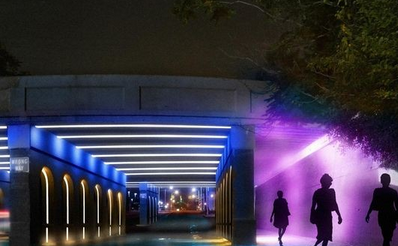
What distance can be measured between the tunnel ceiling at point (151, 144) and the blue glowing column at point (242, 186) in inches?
41.2

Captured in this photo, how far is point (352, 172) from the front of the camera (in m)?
17.7

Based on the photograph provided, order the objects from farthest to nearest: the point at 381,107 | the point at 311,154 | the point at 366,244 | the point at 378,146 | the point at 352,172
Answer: the point at 311,154 → the point at 352,172 → the point at 366,244 → the point at 378,146 → the point at 381,107

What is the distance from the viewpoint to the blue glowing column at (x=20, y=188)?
19.1 m

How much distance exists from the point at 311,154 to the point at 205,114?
18.3ft

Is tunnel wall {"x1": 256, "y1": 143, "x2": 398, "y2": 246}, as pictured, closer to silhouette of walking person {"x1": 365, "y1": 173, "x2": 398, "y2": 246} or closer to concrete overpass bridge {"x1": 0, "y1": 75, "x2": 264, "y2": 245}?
silhouette of walking person {"x1": 365, "y1": 173, "x2": 398, "y2": 246}

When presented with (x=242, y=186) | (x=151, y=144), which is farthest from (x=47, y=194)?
(x=242, y=186)

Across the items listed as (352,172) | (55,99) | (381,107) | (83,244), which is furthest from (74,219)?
(381,107)

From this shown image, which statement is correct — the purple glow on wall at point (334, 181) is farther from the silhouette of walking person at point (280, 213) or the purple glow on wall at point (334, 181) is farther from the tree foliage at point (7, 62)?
the tree foliage at point (7, 62)

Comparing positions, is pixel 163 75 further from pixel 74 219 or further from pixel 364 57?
pixel 364 57

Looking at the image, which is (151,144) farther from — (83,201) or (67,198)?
(83,201)

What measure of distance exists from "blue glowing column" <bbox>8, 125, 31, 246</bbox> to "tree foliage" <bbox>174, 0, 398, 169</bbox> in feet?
29.3

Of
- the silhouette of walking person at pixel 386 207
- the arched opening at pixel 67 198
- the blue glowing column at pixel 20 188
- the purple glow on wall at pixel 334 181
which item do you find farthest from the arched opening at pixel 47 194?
the silhouette of walking person at pixel 386 207

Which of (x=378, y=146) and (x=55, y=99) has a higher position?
(x=55, y=99)

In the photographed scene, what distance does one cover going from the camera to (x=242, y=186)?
1978cm
